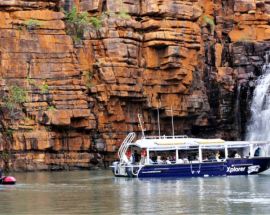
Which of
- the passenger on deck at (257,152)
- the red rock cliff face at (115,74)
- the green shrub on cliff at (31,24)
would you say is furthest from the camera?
the green shrub on cliff at (31,24)

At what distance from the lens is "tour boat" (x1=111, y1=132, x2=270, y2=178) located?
84.6 metres

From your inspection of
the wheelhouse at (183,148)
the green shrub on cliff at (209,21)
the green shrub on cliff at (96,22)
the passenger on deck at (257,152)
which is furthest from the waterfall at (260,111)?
the green shrub on cliff at (96,22)

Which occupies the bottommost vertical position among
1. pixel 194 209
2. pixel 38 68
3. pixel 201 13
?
pixel 194 209

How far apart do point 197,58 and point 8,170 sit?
27037 millimetres

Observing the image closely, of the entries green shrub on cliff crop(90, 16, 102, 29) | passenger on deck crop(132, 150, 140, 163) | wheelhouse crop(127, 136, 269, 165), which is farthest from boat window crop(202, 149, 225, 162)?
green shrub on cliff crop(90, 16, 102, 29)

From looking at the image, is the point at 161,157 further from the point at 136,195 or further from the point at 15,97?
the point at 136,195

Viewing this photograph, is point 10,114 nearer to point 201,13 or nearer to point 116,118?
point 116,118

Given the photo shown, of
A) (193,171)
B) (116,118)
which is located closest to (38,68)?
(116,118)

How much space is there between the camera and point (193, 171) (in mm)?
84750

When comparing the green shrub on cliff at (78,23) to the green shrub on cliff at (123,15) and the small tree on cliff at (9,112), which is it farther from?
the small tree on cliff at (9,112)

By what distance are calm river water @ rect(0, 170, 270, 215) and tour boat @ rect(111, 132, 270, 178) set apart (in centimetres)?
219

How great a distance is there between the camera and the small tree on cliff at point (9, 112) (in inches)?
3937

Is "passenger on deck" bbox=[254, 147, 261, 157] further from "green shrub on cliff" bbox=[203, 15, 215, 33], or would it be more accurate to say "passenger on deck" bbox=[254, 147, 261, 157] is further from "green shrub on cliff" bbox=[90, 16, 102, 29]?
"green shrub on cliff" bbox=[203, 15, 215, 33]

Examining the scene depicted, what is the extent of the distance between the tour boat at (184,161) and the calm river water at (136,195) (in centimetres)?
219
